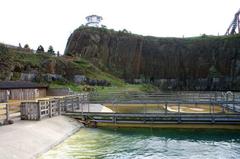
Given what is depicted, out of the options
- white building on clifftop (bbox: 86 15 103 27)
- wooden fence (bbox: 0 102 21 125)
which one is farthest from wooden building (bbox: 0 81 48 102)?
white building on clifftop (bbox: 86 15 103 27)

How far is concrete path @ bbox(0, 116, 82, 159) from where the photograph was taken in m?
17.0

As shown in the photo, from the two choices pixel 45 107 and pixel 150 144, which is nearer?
pixel 150 144

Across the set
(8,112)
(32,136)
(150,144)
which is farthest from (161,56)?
(32,136)

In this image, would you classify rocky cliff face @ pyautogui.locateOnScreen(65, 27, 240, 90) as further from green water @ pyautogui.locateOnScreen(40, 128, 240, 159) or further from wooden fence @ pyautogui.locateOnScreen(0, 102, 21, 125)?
green water @ pyautogui.locateOnScreen(40, 128, 240, 159)

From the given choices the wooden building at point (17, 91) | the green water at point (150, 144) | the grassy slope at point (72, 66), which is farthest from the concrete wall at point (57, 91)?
the green water at point (150, 144)

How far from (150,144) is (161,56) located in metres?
78.6

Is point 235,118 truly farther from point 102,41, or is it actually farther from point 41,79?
point 102,41

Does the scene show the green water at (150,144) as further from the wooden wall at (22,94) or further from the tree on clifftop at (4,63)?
the tree on clifftop at (4,63)

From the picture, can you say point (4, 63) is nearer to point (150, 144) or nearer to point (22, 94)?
point (22, 94)

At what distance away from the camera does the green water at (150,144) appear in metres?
18.7

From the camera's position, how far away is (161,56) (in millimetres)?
99062

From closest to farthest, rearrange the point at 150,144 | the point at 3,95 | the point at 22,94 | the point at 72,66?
the point at 150,144 < the point at 3,95 < the point at 22,94 < the point at 72,66

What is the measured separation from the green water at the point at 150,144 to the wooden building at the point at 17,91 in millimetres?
16135

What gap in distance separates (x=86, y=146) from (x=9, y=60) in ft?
112
